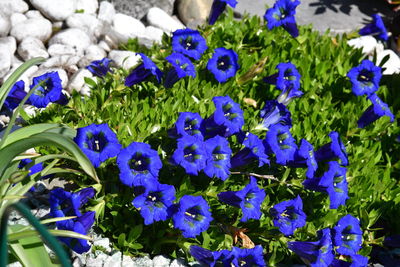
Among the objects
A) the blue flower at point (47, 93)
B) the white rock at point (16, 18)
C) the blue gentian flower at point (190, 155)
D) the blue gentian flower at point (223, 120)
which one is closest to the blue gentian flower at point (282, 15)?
the blue gentian flower at point (223, 120)

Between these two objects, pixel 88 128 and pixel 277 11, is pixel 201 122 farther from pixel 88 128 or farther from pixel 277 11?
pixel 277 11

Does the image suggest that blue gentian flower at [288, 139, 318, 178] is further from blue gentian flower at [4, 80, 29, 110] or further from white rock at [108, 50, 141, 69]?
white rock at [108, 50, 141, 69]

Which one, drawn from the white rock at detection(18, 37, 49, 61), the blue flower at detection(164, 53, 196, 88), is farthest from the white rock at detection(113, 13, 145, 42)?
the blue flower at detection(164, 53, 196, 88)

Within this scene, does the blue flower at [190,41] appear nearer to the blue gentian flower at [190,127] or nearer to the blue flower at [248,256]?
the blue gentian flower at [190,127]

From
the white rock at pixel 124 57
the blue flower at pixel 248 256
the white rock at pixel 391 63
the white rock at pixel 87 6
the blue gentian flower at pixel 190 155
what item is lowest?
the white rock at pixel 391 63

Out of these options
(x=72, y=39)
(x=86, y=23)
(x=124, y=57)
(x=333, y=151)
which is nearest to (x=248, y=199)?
(x=333, y=151)

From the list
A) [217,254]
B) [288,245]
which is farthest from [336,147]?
[217,254]

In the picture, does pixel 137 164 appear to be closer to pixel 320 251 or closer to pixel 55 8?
pixel 320 251
